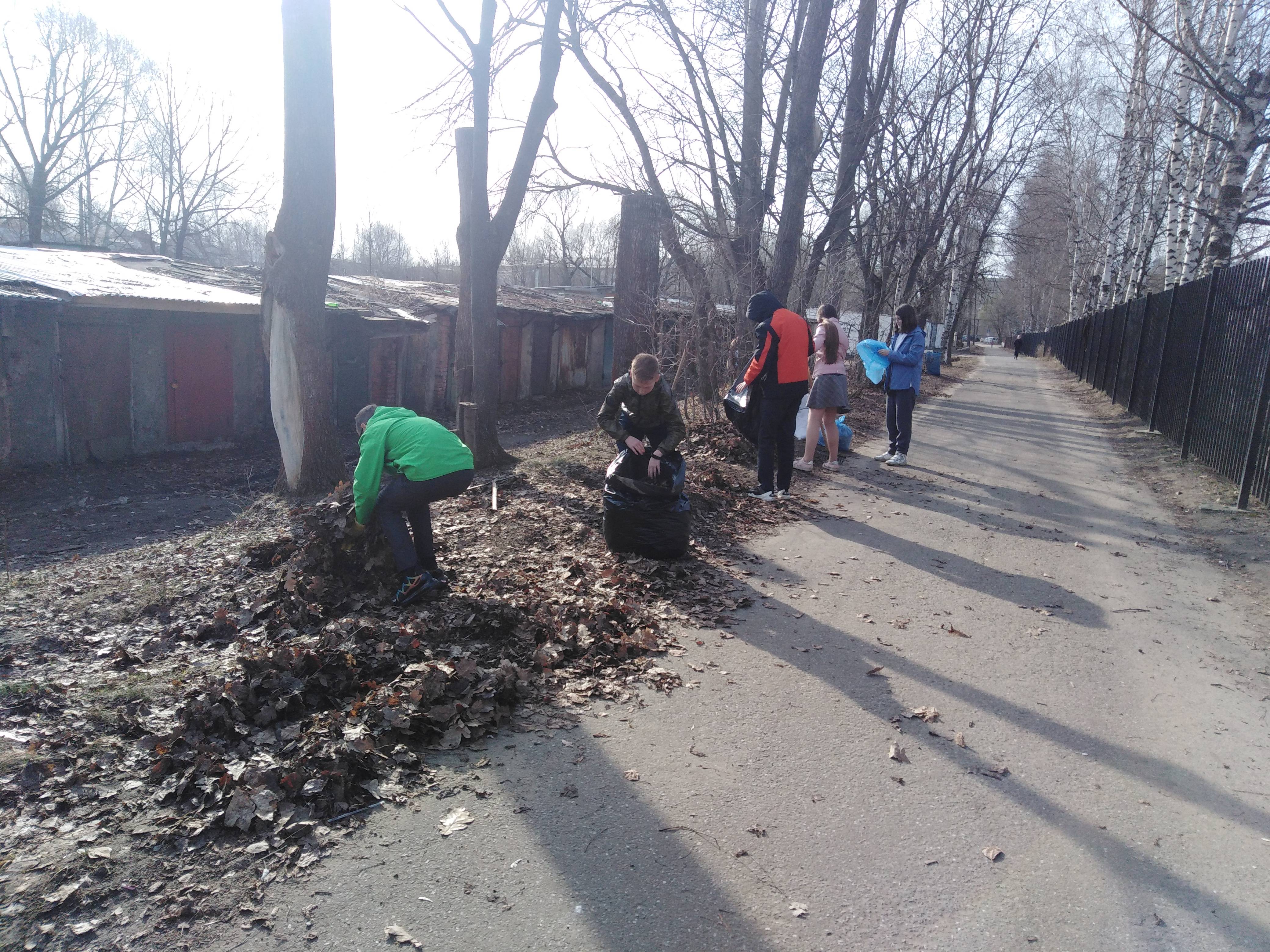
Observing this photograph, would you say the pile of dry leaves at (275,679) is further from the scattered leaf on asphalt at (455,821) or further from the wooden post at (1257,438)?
the wooden post at (1257,438)

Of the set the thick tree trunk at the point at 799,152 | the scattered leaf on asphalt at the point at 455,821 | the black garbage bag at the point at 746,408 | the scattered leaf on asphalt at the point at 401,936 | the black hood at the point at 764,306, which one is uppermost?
the thick tree trunk at the point at 799,152

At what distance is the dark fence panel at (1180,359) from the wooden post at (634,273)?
7.83 m

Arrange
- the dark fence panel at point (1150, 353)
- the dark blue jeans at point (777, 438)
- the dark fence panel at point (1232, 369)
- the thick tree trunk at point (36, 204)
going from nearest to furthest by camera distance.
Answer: the dark blue jeans at point (777, 438) < the dark fence panel at point (1232, 369) < the dark fence panel at point (1150, 353) < the thick tree trunk at point (36, 204)

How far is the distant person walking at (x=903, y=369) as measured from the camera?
910 cm

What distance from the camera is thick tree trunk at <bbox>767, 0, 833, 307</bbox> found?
36.4 ft

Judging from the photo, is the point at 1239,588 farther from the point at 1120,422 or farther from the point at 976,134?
the point at 976,134

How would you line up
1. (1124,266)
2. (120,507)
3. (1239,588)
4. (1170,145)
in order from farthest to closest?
(1124,266), (1170,145), (120,507), (1239,588)

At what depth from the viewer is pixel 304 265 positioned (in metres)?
9.57

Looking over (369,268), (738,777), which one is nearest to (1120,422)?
(738,777)

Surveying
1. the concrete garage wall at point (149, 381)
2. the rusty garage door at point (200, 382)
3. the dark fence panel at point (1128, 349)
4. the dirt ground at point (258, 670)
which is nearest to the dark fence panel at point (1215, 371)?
the dark fence panel at point (1128, 349)

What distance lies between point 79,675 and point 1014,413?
17.6 m

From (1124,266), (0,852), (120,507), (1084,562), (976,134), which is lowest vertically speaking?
(120,507)

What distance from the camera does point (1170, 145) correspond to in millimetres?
17438

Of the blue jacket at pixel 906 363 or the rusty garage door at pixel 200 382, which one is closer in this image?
the blue jacket at pixel 906 363
